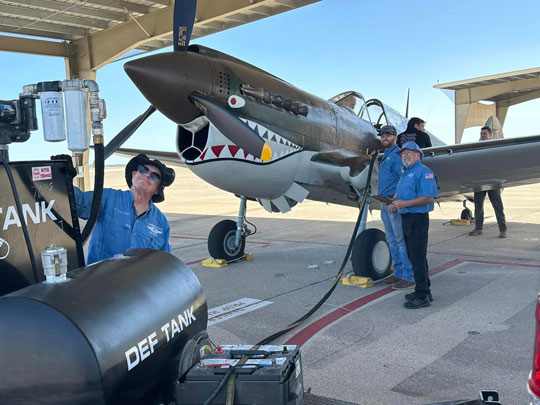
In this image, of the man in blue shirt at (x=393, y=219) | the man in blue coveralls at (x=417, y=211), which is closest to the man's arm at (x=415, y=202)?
the man in blue coveralls at (x=417, y=211)

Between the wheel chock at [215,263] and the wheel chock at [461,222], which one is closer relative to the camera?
the wheel chock at [215,263]

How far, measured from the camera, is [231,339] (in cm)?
387

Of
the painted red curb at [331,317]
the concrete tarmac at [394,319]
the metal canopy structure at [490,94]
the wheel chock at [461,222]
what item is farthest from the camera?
the metal canopy structure at [490,94]

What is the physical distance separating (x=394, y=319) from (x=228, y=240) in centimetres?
347

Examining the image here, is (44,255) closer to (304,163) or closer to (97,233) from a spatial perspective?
(97,233)

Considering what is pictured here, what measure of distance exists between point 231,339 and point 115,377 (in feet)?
7.66

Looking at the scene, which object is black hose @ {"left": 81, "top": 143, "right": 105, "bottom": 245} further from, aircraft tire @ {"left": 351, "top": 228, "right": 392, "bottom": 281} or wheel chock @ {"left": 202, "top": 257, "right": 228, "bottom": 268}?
wheel chock @ {"left": 202, "top": 257, "right": 228, "bottom": 268}

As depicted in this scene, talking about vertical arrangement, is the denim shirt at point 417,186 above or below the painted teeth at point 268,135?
below

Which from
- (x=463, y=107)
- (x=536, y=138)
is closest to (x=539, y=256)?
(x=536, y=138)

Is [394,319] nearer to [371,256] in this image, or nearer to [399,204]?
[399,204]

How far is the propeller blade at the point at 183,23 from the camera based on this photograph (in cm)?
457

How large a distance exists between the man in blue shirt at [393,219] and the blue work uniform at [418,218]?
66 cm

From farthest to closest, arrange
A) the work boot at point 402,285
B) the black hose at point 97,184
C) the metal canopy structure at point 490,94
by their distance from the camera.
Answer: the metal canopy structure at point 490,94 < the work boot at point 402,285 < the black hose at point 97,184

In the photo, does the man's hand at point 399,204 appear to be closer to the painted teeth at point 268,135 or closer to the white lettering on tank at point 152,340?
the painted teeth at point 268,135
